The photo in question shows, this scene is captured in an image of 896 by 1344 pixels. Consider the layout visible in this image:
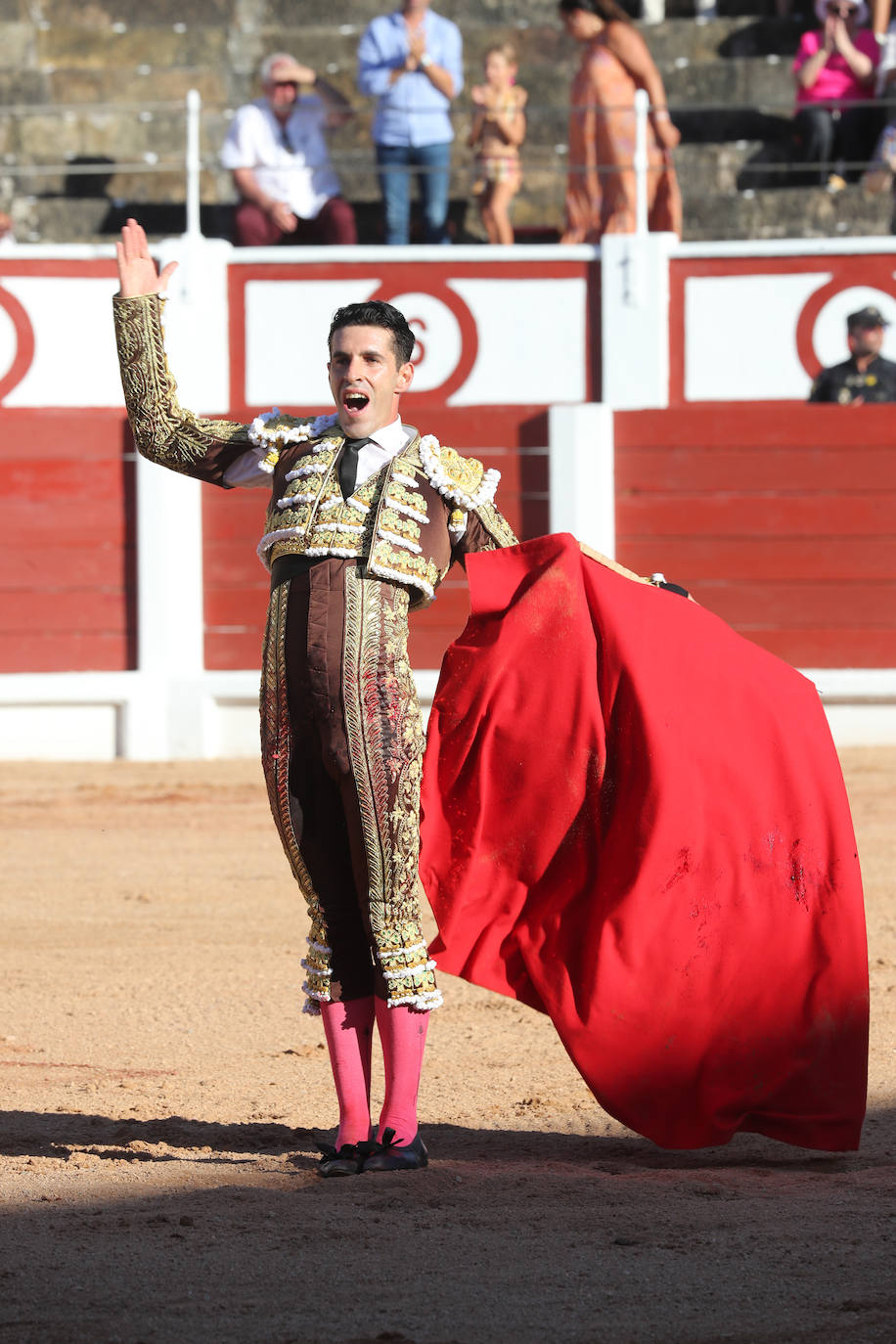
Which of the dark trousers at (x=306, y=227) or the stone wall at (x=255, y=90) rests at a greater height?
the stone wall at (x=255, y=90)

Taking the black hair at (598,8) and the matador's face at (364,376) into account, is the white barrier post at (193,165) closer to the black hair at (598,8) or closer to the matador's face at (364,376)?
the black hair at (598,8)

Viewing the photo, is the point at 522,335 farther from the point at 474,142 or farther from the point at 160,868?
the point at 160,868

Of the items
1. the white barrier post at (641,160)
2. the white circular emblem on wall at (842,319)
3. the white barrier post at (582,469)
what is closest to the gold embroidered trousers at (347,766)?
the white barrier post at (582,469)

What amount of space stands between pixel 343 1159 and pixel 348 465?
959mm

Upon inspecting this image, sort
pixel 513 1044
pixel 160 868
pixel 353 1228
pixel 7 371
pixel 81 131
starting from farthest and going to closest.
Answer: pixel 81 131 < pixel 7 371 < pixel 160 868 < pixel 513 1044 < pixel 353 1228

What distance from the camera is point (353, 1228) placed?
2330 mm

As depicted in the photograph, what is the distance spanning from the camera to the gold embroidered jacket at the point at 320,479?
2.61 m

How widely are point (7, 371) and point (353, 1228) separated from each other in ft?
21.4

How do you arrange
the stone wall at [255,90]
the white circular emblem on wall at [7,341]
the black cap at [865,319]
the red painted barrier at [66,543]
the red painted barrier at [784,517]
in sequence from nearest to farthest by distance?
the black cap at [865,319] → the red painted barrier at [784,517] → the red painted barrier at [66,543] → the white circular emblem on wall at [7,341] → the stone wall at [255,90]

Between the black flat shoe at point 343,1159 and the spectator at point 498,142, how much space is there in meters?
6.43

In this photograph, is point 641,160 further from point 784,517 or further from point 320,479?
point 320,479

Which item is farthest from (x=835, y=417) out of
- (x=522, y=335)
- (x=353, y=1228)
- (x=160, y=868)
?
(x=353, y=1228)

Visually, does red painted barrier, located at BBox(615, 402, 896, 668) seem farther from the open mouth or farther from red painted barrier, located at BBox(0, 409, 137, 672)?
the open mouth

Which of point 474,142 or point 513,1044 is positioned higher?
point 474,142
